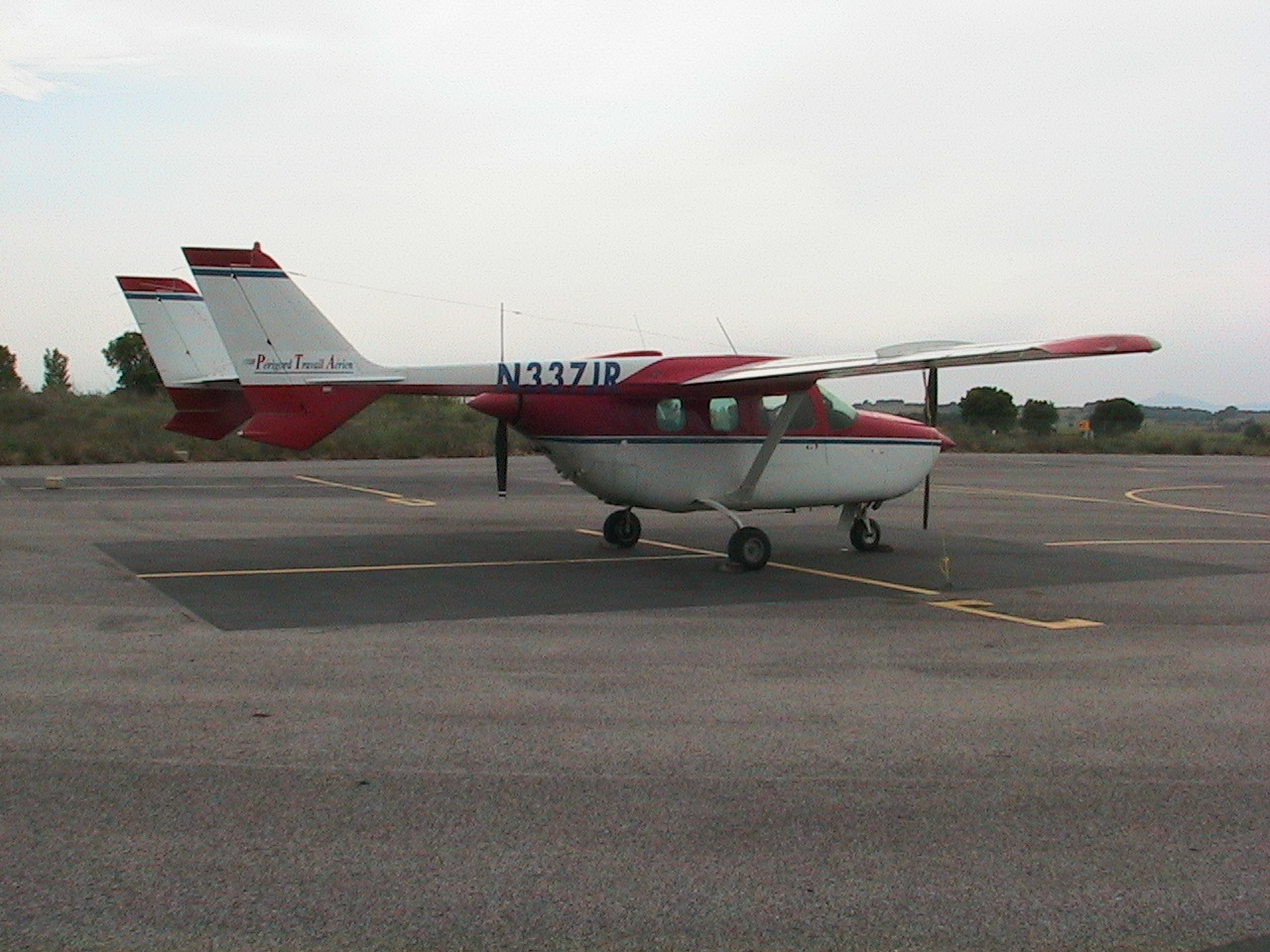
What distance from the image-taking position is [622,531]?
1653 cm

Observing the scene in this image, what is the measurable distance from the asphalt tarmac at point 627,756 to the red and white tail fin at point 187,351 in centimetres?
362

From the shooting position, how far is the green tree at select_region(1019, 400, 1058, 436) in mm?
68887

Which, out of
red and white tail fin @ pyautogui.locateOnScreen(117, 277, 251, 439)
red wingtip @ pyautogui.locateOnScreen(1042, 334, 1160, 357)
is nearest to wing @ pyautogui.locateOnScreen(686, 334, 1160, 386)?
red wingtip @ pyautogui.locateOnScreen(1042, 334, 1160, 357)

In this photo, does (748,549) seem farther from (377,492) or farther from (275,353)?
Answer: (377,492)

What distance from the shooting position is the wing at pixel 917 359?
12.9 m

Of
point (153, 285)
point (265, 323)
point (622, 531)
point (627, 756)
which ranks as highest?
point (153, 285)

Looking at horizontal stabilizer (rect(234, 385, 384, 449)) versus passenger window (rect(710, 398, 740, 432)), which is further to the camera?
passenger window (rect(710, 398, 740, 432))

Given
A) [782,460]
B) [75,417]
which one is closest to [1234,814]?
[782,460]

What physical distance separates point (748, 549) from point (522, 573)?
8.23 feet

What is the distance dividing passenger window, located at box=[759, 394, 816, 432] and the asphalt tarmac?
1785mm

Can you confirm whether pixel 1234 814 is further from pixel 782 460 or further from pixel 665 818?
pixel 782 460

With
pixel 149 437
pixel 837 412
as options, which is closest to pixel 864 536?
pixel 837 412

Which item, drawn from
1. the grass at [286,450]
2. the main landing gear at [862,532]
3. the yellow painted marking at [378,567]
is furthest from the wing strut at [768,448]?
the grass at [286,450]

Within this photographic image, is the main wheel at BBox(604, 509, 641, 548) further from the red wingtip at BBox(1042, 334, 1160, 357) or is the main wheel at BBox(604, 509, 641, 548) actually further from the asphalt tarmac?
the red wingtip at BBox(1042, 334, 1160, 357)
